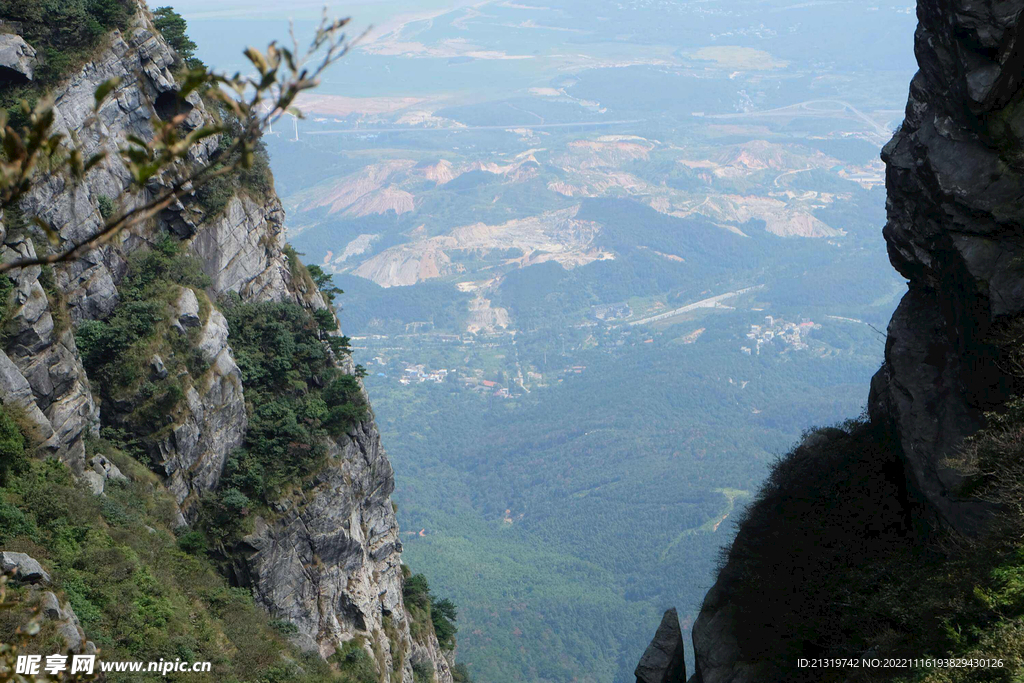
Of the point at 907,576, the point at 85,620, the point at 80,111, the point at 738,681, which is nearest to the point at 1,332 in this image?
the point at 85,620

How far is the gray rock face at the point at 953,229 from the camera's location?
53.5ft

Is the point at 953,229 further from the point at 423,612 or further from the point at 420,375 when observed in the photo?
the point at 420,375

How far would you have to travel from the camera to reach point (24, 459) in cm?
2086

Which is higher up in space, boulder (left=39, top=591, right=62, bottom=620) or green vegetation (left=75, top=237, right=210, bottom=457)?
green vegetation (left=75, top=237, right=210, bottom=457)

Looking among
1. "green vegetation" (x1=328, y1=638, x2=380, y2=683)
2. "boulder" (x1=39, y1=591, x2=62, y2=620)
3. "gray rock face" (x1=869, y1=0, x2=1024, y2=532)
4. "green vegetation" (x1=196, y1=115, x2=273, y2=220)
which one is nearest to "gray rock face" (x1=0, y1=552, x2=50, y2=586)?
"boulder" (x1=39, y1=591, x2=62, y2=620)

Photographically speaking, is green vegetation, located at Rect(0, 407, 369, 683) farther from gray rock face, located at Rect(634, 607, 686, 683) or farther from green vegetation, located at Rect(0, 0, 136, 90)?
green vegetation, located at Rect(0, 0, 136, 90)

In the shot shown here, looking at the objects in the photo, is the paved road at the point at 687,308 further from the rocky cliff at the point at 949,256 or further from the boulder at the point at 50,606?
the boulder at the point at 50,606

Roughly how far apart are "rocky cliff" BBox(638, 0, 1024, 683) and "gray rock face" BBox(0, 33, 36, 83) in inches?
1013

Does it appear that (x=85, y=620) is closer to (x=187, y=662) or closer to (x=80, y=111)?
(x=187, y=662)

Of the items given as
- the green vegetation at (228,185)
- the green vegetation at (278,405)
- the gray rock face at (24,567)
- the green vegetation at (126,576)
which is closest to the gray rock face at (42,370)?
the green vegetation at (126,576)

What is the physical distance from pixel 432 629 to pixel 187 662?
78.9ft

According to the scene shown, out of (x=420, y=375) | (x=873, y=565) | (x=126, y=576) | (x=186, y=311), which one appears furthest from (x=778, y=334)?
(x=126, y=576)

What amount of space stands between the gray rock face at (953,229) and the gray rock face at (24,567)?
19581 millimetres

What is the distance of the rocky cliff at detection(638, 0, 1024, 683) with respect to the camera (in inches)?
642
